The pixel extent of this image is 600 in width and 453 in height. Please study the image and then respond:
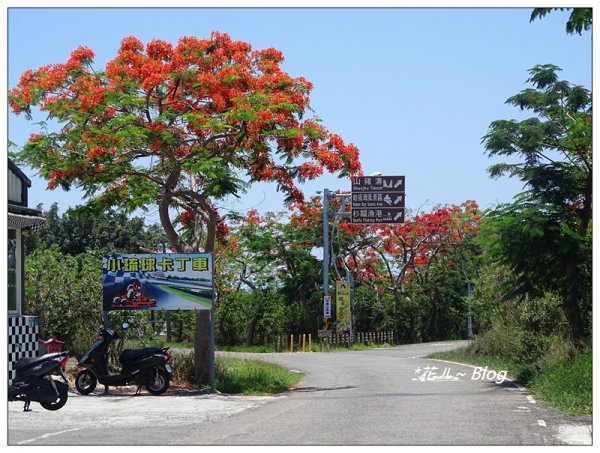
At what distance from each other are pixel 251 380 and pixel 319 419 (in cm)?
752

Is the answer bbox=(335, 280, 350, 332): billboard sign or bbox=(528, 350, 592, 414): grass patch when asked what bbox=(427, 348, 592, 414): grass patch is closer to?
bbox=(528, 350, 592, 414): grass patch

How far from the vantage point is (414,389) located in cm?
1944

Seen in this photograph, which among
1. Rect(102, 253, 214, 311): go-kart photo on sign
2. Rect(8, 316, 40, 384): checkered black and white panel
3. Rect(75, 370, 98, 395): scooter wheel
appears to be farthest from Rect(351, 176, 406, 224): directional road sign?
Rect(8, 316, 40, 384): checkered black and white panel

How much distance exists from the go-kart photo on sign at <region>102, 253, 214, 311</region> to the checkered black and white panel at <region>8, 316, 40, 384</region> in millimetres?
2332

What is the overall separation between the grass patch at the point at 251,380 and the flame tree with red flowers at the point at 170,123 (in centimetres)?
303

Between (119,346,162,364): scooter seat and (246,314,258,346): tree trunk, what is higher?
(119,346,162,364): scooter seat

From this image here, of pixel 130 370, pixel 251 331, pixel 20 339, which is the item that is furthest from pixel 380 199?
pixel 20 339


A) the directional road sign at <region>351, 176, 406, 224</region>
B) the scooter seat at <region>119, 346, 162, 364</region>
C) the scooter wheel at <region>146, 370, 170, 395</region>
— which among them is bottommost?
the scooter wheel at <region>146, 370, 170, 395</region>

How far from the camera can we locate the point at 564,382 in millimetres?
16234

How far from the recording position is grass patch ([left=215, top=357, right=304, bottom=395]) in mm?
19609

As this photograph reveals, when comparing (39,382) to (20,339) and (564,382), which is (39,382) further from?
(564,382)

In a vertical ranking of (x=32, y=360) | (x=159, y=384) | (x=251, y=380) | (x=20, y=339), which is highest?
(x=20, y=339)

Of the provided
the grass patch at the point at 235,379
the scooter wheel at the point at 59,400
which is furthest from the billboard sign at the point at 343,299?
the scooter wheel at the point at 59,400

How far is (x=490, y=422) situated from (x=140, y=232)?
1497 inches
